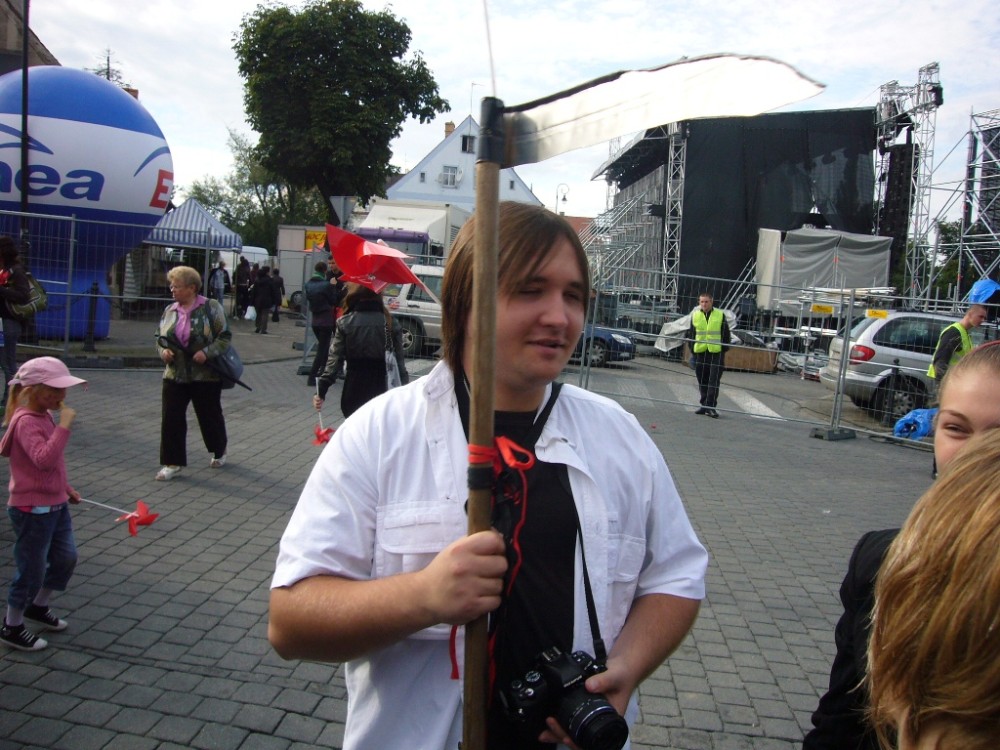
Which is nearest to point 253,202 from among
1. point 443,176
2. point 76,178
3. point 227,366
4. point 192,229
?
point 443,176

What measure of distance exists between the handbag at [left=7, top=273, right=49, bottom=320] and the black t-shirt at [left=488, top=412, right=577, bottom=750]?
9.52 m

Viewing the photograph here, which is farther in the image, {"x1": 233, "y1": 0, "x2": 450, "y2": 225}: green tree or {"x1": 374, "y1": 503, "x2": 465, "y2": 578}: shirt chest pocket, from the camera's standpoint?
{"x1": 233, "y1": 0, "x2": 450, "y2": 225}: green tree

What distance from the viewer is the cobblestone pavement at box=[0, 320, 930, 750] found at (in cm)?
348

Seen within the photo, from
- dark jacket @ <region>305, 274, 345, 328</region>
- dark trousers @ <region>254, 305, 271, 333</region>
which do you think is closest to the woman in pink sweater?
dark jacket @ <region>305, 274, 345, 328</region>

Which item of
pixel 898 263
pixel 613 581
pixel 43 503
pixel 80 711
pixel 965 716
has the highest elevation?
pixel 898 263

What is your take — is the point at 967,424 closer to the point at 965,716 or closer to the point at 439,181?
the point at 965,716

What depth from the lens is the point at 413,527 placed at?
1524 millimetres

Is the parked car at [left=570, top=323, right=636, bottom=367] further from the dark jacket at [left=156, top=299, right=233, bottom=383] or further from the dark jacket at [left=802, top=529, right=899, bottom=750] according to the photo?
the dark jacket at [left=802, top=529, right=899, bottom=750]

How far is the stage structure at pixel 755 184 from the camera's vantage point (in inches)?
1163

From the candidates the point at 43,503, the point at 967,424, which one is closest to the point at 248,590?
the point at 43,503

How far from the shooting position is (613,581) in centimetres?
164

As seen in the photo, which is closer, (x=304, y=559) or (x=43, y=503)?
(x=304, y=559)

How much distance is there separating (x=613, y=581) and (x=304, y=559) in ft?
2.03

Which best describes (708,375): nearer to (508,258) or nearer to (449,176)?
(508,258)
